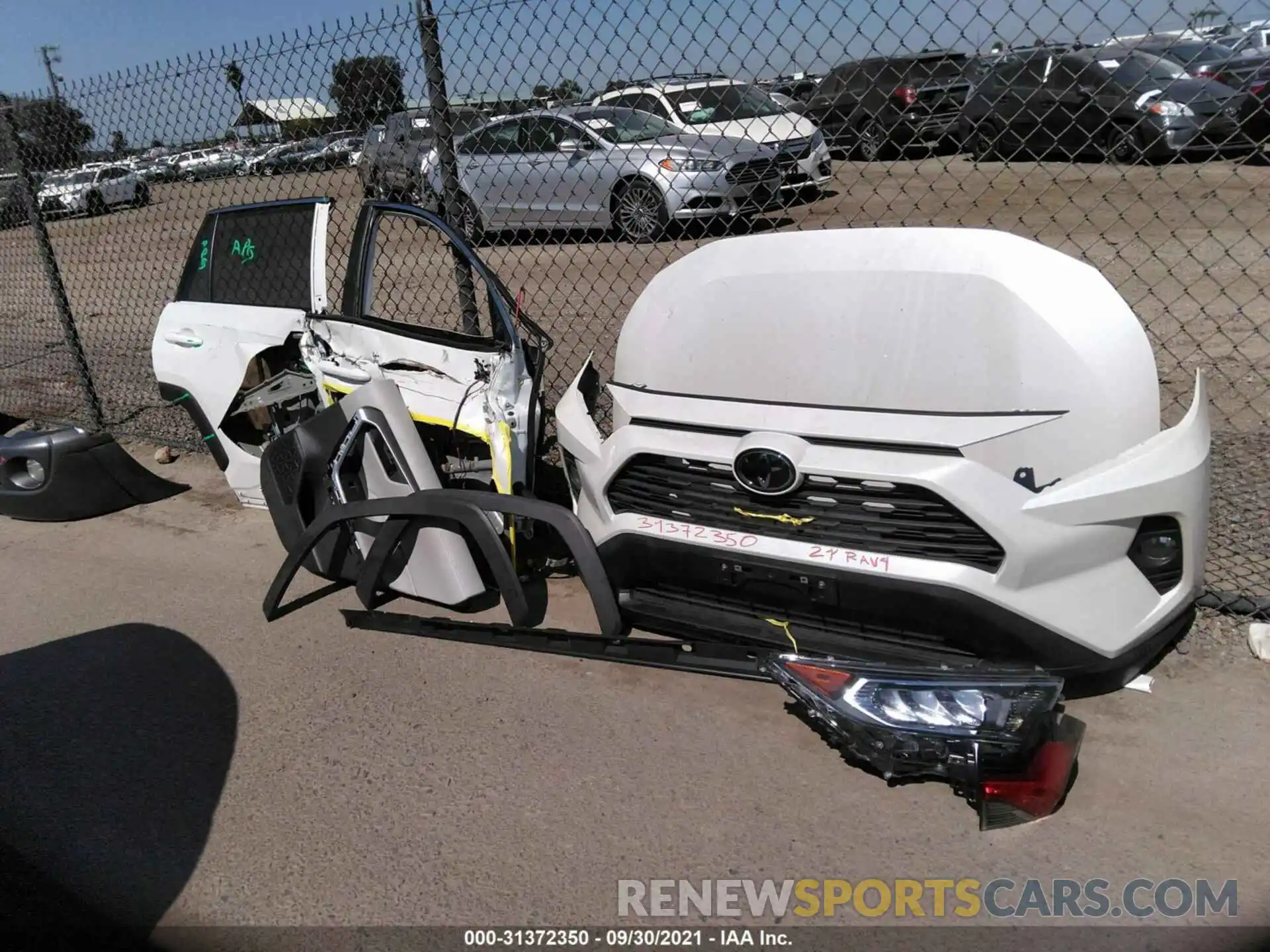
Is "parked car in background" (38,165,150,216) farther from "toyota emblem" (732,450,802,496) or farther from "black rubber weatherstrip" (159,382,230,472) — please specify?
"toyota emblem" (732,450,802,496)

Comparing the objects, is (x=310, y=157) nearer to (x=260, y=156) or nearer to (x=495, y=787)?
(x=260, y=156)

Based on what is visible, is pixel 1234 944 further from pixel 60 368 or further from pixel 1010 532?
pixel 60 368

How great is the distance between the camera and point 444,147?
4379mm

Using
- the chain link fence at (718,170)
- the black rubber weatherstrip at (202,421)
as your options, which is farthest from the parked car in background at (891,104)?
the black rubber weatherstrip at (202,421)

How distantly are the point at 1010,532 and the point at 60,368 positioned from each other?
9.00 metres

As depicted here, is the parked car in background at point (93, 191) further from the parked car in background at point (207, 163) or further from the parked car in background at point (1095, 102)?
the parked car in background at point (1095, 102)

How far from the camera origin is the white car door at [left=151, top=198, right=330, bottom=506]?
4.45 metres

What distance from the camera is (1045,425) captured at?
2457 mm

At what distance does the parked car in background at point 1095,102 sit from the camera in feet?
12.8

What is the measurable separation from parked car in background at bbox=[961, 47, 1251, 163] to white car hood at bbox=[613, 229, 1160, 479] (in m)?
1.08

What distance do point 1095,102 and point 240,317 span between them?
15.6ft

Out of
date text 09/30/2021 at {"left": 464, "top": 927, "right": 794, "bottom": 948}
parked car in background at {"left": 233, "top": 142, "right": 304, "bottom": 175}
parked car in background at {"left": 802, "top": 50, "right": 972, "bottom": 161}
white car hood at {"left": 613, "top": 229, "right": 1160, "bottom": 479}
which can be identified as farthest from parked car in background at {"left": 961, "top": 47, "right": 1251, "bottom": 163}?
parked car in background at {"left": 233, "top": 142, "right": 304, "bottom": 175}

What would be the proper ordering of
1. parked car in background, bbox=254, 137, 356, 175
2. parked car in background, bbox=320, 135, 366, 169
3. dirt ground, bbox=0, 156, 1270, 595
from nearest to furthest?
dirt ground, bbox=0, 156, 1270, 595
parked car in background, bbox=320, 135, 366, 169
parked car in background, bbox=254, 137, 356, 175

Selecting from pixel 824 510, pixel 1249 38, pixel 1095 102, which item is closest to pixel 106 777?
pixel 824 510
